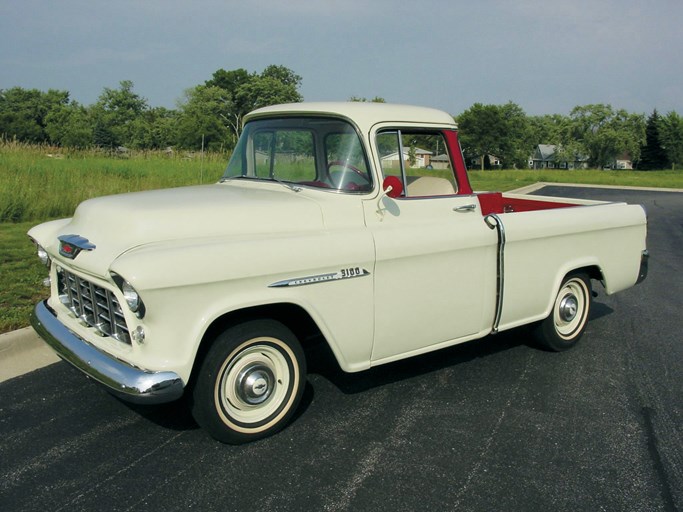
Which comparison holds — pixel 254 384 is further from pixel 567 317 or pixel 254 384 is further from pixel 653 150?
pixel 653 150

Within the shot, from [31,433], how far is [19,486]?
58 centimetres

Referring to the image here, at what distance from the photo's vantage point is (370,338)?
355 cm

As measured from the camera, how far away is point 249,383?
3.22 meters

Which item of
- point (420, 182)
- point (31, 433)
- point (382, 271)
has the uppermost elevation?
point (420, 182)

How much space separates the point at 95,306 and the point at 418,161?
230 cm

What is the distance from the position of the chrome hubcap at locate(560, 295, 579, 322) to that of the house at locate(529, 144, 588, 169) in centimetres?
8631

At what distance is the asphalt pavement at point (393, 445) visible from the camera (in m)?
2.82

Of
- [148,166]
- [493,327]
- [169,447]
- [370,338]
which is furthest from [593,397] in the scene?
[148,166]

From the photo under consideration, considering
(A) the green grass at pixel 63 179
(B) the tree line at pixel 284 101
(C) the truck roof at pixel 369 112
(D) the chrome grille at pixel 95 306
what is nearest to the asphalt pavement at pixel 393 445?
(D) the chrome grille at pixel 95 306

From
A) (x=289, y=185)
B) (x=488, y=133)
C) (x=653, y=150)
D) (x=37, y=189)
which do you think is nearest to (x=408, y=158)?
(x=289, y=185)

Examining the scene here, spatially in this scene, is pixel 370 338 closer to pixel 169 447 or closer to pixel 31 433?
pixel 169 447

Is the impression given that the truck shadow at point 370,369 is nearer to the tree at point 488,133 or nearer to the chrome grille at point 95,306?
the chrome grille at point 95,306

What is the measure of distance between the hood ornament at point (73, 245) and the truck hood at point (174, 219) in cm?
3

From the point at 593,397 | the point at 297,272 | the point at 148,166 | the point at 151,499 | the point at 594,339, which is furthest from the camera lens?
the point at 148,166
